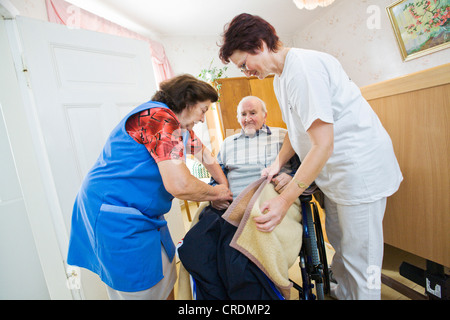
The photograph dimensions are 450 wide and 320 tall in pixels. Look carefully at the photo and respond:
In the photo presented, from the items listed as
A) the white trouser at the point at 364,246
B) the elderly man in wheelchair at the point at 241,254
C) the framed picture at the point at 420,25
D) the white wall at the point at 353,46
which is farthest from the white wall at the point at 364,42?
the elderly man in wheelchair at the point at 241,254

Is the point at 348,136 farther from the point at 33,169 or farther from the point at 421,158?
the point at 33,169

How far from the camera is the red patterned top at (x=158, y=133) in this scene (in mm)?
667

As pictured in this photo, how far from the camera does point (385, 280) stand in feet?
4.13

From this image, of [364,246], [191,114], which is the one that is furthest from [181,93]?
[364,246]

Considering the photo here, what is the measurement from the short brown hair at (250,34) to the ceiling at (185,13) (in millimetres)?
2097

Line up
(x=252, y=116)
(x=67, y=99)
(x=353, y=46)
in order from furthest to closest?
(x=353, y=46) < (x=252, y=116) < (x=67, y=99)

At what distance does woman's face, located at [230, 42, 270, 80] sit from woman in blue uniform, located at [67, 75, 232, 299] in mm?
259

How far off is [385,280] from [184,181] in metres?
1.45

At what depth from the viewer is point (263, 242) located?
719 mm

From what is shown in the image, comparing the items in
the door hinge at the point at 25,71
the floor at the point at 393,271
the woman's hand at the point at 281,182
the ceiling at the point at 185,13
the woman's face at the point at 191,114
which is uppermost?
the ceiling at the point at 185,13

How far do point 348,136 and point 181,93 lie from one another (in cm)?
69

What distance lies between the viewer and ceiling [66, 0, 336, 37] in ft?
7.52

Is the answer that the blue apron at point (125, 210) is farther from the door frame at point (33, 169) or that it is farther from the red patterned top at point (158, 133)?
the door frame at point (33, 169)
